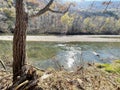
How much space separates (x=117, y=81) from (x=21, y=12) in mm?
2281

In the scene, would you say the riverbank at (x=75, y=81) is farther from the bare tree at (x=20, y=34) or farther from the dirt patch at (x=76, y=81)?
the bare tree at (x=20, y=34)

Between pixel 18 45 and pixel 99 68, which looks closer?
pixel 18 45

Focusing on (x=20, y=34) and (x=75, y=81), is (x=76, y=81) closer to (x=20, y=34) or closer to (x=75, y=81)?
(x=75, y=81)

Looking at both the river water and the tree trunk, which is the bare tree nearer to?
the tree trunk

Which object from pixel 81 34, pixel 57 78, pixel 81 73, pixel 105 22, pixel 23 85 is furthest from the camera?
pixel 105 22

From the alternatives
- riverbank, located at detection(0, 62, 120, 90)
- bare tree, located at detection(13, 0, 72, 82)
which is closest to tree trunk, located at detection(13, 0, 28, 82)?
bare tree, located at detection(13, 0, 72, 82)

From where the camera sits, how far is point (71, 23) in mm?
70688

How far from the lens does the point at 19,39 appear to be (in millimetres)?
4070

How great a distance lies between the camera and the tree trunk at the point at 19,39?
3.96 meters

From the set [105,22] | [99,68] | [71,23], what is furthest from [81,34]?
[99,68]

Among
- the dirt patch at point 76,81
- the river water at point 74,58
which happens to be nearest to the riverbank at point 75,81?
the dirt patch at point 76,81

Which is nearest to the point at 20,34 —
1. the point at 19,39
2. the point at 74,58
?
the point at 19,39

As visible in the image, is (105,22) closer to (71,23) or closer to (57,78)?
(71,23)

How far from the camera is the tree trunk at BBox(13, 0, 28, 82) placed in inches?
156
